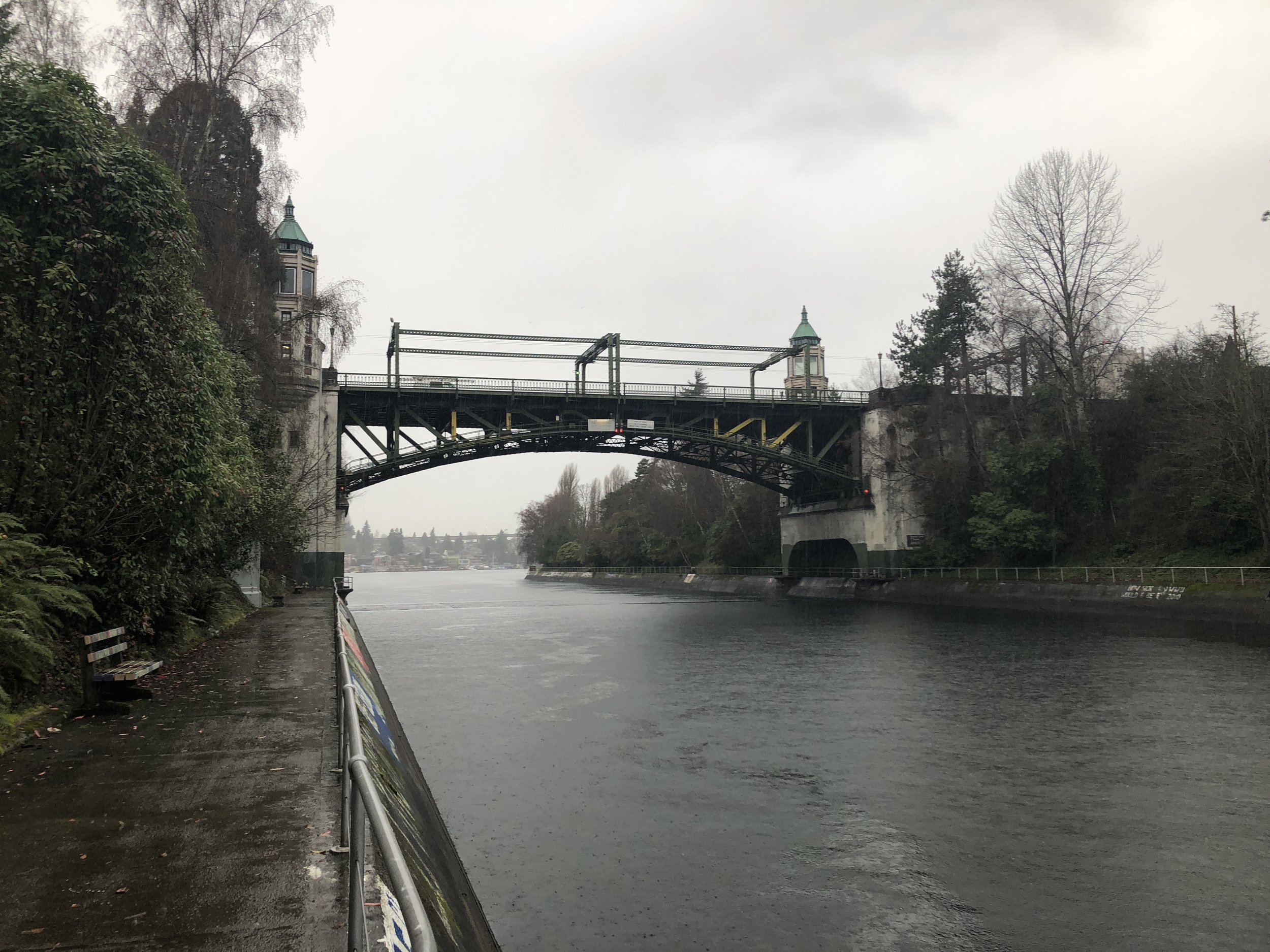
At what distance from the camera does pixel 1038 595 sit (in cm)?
3781

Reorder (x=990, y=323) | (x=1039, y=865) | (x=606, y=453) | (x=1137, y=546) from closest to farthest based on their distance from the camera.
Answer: (x=1039, y=865) < (x=1137, y=546) < (x=990, y=323) < (x=606, y=453)

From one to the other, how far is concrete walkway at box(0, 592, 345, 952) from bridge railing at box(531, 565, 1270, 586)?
101 ft

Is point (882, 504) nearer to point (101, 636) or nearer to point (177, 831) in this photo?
point (101, 636)

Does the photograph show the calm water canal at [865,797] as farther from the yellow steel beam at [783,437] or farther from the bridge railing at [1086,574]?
Result: the yellow steel beam at [783,437]

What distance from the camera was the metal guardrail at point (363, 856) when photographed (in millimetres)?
2104

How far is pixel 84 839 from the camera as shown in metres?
5.48

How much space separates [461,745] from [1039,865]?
874 cm

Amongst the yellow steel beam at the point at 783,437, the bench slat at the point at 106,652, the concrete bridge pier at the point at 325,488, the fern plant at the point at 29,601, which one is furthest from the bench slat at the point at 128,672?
the yellow steel beam at the point at 783,437

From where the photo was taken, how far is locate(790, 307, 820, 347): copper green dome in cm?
8488

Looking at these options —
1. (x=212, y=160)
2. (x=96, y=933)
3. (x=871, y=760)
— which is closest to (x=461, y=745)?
(x=871, y=760)

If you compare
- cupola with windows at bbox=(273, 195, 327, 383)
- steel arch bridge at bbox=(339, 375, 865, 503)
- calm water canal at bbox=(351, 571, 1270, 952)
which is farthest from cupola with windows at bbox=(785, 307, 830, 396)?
calm water canal at bbox=(351, 571, 1270, 952)

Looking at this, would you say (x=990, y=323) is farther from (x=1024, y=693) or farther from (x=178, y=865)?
(x=178, y=865)

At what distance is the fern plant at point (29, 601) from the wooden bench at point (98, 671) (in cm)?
36


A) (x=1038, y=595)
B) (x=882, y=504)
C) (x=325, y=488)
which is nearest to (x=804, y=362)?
(x=882, y=504)
